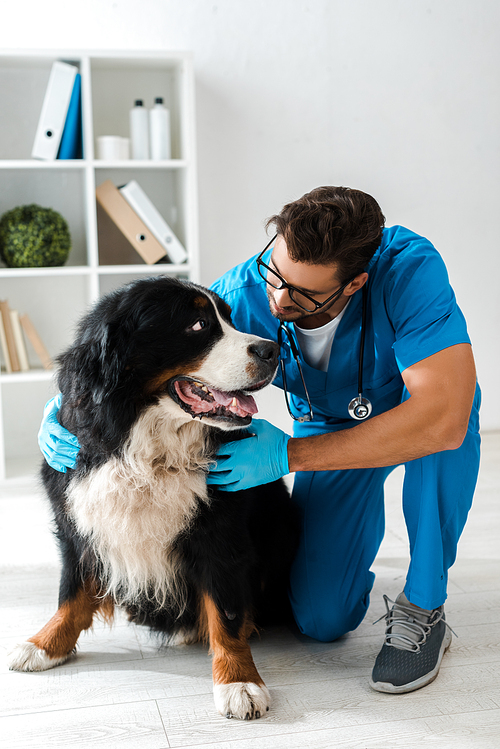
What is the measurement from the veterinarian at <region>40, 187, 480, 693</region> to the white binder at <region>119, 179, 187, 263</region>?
145 cm

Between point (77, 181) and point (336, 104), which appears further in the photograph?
point (336, 104)

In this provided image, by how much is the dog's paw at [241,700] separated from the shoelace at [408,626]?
0.32m

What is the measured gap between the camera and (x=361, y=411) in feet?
5.02

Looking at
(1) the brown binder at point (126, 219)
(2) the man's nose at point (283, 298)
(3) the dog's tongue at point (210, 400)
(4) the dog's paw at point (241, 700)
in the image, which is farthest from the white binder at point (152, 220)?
(4) the dog's paw at point (241, 700)

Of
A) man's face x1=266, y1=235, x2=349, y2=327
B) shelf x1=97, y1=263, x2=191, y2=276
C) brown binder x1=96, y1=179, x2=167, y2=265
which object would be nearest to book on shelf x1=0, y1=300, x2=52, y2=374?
shelf x1=97, y1=263, x2=191, y2=276

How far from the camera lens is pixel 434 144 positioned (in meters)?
3.61

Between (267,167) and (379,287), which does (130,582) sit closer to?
(379,287)

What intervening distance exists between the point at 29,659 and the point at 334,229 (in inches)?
44.3

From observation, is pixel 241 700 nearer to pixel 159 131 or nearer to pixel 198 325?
pixel 198 325

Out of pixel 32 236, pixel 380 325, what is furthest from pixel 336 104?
pixel 380 325

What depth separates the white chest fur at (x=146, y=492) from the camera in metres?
1.34

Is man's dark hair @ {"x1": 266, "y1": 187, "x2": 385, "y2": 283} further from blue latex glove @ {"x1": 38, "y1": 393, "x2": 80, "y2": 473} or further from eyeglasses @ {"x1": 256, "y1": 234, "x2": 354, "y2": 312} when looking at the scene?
blue latex glove @ {"x1": 38, "y1": 393, "x2": 80, "y2": 473}

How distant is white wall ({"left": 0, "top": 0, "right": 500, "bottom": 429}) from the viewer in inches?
130

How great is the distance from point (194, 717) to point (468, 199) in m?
3.14
